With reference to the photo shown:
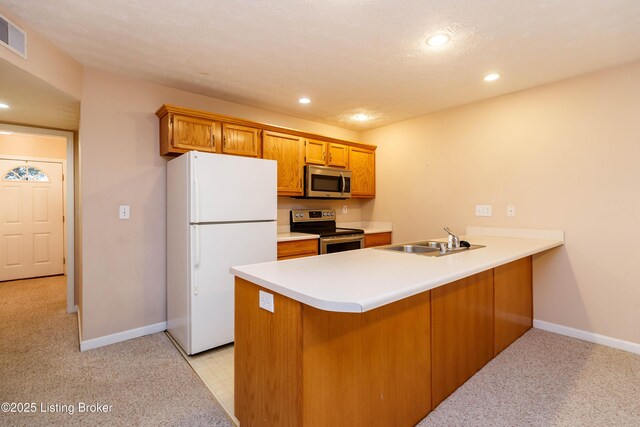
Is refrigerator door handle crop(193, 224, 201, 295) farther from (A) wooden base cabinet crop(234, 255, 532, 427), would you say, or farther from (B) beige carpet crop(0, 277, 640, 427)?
(A) wooden base cabinet crop(234, 255, 532, 427)

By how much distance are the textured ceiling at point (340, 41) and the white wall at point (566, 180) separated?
26cm

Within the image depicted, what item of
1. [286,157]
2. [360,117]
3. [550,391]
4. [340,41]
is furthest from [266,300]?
[360,117]

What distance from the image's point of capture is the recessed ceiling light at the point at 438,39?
2116 mm

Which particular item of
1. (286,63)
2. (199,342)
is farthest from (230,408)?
(286,63)

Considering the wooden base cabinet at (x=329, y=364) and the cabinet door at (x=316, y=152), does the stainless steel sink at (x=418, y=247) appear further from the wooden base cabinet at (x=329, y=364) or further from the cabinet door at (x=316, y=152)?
the cabinet door at (x=316, y=152)

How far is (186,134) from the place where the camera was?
9.30 ft

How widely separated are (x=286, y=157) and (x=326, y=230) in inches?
42.3

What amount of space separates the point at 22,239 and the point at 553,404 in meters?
6.90

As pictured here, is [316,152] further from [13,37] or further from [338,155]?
[13,37]

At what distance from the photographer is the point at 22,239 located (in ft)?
16.1

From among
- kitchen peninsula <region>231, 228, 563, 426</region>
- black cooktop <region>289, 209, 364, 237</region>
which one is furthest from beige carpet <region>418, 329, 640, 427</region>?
black cooktop <region>289, 209, 364, 237</region>

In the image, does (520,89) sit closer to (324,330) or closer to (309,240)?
(309,240)

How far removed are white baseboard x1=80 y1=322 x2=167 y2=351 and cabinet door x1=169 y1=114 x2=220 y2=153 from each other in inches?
66.5

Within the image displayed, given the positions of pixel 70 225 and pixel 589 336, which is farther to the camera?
pixel 70 225
